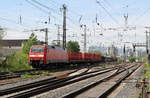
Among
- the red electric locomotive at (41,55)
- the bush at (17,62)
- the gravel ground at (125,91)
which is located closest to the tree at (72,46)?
the bush at (17,62)

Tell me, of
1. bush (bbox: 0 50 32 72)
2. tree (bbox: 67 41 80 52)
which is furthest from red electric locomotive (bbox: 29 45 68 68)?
tree (bbox: 67 41 80 52)

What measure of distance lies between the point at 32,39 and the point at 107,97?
6195 cm

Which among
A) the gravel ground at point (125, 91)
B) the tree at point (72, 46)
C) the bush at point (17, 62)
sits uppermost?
the tree at point (72, 46)

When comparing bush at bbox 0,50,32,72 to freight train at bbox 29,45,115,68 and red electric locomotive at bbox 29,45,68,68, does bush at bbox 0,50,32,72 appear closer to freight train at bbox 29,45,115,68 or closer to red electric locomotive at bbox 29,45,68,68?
red electric locomotive at bbox 29,45,68,68

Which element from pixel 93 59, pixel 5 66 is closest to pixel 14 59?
pixel 5 66

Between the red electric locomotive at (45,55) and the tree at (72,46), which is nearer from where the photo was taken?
the red electric locomotive at (45,55)

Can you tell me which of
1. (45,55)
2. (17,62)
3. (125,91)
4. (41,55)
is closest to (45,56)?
(45,55)

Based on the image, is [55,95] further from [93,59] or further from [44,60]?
[93,59]

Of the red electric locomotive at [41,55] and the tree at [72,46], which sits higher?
the tree at [72,46]

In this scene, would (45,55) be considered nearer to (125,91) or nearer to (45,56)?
(45,56)

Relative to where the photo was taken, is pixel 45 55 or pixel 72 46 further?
pixel 72 46

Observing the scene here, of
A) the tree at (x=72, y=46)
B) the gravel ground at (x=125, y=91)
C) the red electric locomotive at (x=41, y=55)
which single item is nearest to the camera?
the gravel ground at (x=125, y=91)

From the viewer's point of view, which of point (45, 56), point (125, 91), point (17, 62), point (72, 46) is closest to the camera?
point (125, 91)

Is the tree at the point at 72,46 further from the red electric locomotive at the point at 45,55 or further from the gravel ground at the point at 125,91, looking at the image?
the gravel ground at the point at 125,91
